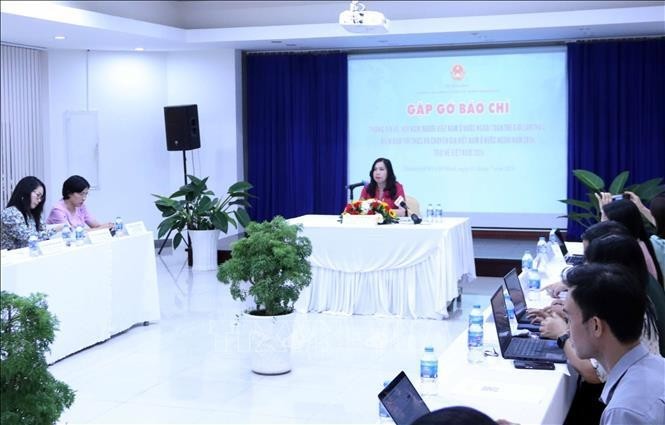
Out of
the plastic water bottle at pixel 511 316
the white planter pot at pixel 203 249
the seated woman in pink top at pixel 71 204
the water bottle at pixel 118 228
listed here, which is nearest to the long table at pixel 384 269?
the water bottle at pixel 118 228

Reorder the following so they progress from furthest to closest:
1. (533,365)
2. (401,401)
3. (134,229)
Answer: (134,229) < (533,365) < (401,401)

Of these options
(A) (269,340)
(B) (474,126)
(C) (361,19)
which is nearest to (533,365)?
(A) (269,340)

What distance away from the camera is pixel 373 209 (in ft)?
22.8

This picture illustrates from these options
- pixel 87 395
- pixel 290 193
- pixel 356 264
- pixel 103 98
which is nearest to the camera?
pixel 87 395

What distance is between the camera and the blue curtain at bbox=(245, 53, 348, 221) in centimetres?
1073

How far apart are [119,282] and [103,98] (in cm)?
489

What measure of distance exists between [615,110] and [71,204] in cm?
629

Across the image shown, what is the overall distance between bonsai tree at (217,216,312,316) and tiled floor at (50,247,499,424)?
523 mm

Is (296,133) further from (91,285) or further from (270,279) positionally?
(270,279)

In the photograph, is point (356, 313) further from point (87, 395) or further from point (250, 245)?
point (87, 395)

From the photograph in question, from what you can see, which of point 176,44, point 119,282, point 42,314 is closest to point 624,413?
point 42,314

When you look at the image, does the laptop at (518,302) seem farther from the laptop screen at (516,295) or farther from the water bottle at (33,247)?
the water bottle at (33,247)

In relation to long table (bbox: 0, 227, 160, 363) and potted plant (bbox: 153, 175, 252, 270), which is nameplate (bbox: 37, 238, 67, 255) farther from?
potted plant (bbox: 153, 175, 252, 270)

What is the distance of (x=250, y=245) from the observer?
16.0 ft
